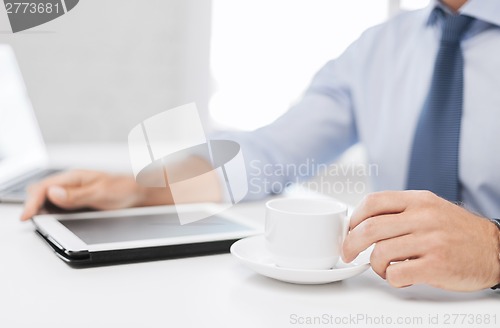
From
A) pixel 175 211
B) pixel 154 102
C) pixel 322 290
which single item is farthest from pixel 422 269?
pixel 154 102

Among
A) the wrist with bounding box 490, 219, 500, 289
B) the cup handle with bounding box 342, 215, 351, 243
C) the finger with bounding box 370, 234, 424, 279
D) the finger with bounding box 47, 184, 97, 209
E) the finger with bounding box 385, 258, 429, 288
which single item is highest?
the finger with bounding box 47, 184, 97, 209

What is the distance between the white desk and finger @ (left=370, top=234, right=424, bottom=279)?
0.12 ft

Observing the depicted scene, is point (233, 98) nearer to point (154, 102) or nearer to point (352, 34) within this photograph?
point (154, 102)

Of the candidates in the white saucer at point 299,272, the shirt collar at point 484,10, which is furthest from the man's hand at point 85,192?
the shirt collar at point 484,10

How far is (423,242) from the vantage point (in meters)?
0.57

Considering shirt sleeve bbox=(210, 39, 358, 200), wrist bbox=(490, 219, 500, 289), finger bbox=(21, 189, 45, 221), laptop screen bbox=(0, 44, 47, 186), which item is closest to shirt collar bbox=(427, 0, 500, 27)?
shirt sleeve bbox=(210, 39, 358, 200)

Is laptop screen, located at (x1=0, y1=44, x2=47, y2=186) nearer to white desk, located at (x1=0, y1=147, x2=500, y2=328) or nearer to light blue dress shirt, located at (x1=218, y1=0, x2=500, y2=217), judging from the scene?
light blue dress shirt, located at (x1=218, y1=0, x2=500, y2=217)

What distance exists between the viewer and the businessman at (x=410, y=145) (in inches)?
22.7

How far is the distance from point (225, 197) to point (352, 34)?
64.4 inches

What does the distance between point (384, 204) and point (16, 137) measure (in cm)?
96

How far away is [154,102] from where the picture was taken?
238 centimetres

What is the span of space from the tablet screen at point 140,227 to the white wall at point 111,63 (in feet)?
5.09

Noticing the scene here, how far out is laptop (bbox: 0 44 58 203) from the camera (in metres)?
1.16

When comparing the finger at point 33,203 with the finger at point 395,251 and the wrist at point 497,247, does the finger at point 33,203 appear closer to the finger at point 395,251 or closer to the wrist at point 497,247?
the finger at point 395,251
